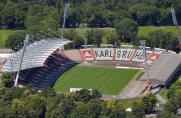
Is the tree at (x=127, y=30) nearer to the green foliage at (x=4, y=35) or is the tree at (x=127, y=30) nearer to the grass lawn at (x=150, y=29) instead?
Result: the grass lawn at (x=150, y=29)

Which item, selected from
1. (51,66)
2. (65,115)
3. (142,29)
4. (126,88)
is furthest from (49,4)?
(65,115)

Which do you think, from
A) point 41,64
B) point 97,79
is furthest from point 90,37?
point 41,64

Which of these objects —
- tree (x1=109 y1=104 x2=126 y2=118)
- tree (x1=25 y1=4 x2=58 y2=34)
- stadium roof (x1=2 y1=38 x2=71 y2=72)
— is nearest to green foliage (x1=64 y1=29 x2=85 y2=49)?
tree (x1=25 y1=4 x2=58 y2=34)

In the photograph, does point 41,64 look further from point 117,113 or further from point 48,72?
point 117,113

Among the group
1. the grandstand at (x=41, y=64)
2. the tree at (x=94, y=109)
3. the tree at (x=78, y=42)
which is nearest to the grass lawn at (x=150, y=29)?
the tree at (x=78, y=42)

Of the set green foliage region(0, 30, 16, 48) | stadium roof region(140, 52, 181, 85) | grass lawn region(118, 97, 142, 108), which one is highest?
stadium roof region(140, 52, 181, 85)

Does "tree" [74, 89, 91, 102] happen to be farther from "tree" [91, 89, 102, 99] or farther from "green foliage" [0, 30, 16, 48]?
"green foliage" [0, 30, 16, 48]

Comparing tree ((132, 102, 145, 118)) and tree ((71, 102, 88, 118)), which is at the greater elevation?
tree ((71, 102, 88, 118))
